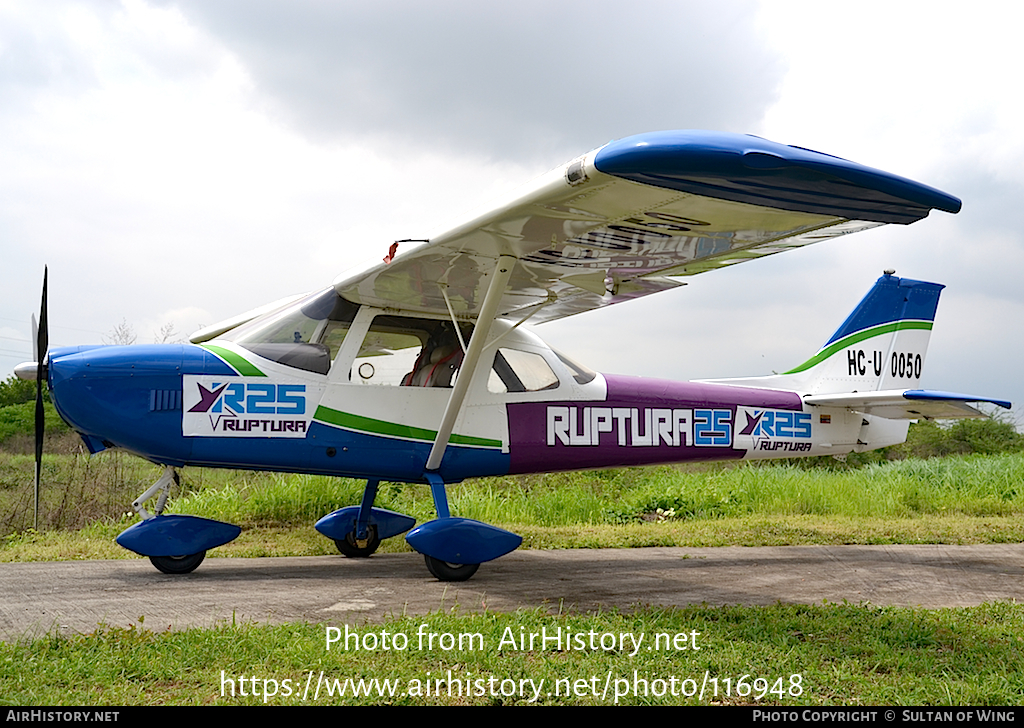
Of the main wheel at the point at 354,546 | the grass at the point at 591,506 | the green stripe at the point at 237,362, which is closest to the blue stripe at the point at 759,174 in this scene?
the green stripe at the point at 237,362

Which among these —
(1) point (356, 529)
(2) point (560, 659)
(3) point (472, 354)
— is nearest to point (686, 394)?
(3) point (472, 354)

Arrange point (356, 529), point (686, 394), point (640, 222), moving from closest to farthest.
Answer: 1. point (640, 222)
2. point (356, 529)
3. point (686, 394)

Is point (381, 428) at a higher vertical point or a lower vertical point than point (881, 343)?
lower

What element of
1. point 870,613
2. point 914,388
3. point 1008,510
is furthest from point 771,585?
point 1008,510

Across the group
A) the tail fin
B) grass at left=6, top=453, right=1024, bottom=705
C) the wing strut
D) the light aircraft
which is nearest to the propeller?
the light aircraft

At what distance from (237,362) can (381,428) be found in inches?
51.6

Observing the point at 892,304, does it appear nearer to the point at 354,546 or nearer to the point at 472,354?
the point at 472,354

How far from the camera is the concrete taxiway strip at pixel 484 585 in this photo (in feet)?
15.8

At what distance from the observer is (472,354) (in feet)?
21.4

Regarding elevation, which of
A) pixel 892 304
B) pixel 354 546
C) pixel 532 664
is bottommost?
pixel 354 546

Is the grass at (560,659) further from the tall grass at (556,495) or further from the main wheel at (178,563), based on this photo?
the tall grass at (556,495)

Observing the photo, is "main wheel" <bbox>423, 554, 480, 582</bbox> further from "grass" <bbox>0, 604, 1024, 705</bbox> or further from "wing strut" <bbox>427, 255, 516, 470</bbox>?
"grass" <bbox>0, 604, 1024, 705</bbox>

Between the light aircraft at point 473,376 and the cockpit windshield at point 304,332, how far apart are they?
2 centimetres

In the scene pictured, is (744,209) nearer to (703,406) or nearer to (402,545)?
(703,406)
